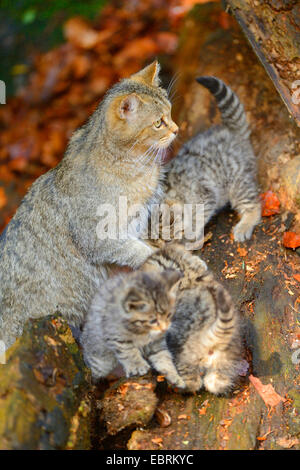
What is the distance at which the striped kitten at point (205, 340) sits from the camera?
3.35 metres

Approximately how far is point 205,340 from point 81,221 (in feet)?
4.73

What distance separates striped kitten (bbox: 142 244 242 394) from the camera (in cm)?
335

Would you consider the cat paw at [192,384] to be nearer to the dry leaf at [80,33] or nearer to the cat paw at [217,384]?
the cat paw at [217,384]

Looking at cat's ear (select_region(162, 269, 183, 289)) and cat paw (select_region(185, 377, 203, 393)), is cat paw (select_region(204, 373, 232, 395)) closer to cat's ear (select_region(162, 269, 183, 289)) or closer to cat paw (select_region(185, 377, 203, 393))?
cat paw (select_region(185, 377, 203, 393))

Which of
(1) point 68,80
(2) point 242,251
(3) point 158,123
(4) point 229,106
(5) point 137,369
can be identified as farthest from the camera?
(1) point 68,80

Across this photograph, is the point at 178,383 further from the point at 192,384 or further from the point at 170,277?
the point at 170,277

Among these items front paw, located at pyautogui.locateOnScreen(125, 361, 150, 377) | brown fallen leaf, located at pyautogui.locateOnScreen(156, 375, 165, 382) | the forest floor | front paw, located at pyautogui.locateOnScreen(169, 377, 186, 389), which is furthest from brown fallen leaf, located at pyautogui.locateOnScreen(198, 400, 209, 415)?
front paw, located at pyautogui.locateOnScreen(125, 361, 150, 377)

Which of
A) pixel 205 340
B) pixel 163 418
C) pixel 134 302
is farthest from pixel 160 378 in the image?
pixel 134 302

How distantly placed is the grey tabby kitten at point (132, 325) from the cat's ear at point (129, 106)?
1229 millimetres

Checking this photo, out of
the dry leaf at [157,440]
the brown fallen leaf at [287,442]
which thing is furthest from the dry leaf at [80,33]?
the brown fallen leaf at [287,442]

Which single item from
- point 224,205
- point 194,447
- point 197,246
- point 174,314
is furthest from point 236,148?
point 194,447

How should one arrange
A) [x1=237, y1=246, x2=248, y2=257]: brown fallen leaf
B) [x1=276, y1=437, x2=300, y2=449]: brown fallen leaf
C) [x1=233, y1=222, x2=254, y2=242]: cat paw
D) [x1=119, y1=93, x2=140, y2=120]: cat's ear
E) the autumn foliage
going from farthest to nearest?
the autumn foliage < [x1=233, y1=222, x2=254, y2=242]: cat paw < [x1=237, y1=246, x2=248, y2=257]: brown fallen leaf < [x1=119, y1=93, x2=140, y2=120]: cat's ear < [x1=276, y1=437, x2=300, y2=449]: brown fallen leaf

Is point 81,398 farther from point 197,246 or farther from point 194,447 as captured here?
point 197,246

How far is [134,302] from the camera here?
3.19 meters
